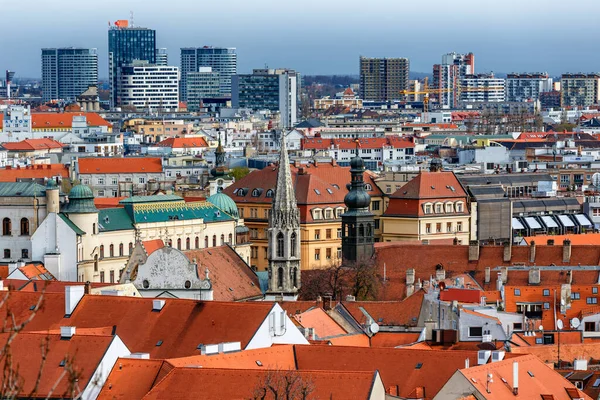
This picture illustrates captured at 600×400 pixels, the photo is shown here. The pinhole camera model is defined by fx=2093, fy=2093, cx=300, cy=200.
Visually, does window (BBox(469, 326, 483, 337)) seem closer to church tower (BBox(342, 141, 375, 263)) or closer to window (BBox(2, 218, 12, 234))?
church tower (BBox(342, 141, 375, 263))

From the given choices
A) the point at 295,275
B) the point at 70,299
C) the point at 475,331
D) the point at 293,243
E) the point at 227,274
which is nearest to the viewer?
the point at 70,299

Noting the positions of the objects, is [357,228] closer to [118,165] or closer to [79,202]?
[79,202]

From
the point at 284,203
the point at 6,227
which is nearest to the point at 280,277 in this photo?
the point at 284,203

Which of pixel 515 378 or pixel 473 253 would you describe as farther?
pixel 473 253

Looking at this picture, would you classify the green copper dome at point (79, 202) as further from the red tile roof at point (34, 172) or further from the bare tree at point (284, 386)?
the red tile roof at point (34, 172)

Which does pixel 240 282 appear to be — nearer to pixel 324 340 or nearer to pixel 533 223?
pixel 324 340

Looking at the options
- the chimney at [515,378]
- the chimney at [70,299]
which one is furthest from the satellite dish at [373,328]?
the chimney at [515,378]

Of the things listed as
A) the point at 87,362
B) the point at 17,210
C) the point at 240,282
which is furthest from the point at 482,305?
the point at 17,210
